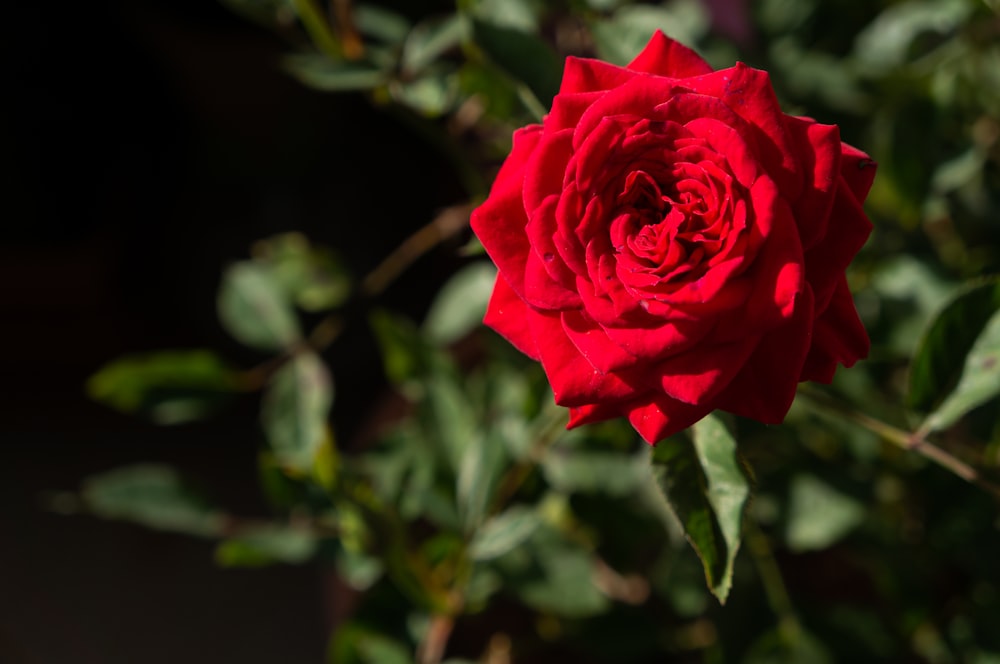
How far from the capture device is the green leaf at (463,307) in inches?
23.2

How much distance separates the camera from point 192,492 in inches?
21.4

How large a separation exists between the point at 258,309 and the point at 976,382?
399 mm

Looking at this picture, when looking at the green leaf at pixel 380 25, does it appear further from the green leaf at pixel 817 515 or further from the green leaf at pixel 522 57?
the green leaf at pixel 817 515

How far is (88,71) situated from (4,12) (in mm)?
113

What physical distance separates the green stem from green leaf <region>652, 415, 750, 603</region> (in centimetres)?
25

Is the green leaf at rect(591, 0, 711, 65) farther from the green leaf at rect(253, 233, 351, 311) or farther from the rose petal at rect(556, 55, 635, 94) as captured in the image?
the green leaf at rect(253, 233, 351, 311)

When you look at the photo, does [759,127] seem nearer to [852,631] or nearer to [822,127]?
[822,127]

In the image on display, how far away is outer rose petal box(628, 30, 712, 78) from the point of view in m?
0.30

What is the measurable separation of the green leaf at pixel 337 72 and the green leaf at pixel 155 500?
25 cm

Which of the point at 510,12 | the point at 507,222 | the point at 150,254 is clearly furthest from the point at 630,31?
the point at 150,254

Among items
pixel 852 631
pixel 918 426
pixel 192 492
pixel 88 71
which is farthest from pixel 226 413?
pixel 918 426

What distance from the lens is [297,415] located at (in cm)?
54

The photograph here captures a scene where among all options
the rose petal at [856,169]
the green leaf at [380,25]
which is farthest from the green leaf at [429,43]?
the rose petal at [856,169]

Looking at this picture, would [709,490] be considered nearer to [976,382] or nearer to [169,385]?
[976,382]
